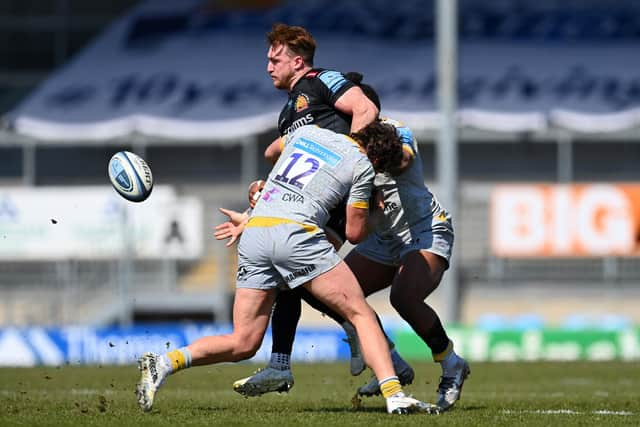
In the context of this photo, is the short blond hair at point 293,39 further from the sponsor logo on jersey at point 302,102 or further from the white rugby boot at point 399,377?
the white rugby boot at point 399,377

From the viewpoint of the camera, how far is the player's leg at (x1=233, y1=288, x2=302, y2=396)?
9.55 m

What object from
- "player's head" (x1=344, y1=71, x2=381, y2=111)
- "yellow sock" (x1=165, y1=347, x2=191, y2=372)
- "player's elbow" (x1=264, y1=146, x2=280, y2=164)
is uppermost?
"player's head" (x1=344, y1=71, x2=381, y2=111)

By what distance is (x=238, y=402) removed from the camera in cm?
1087

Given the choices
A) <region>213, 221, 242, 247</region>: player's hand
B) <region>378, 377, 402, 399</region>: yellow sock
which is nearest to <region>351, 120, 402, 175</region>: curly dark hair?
<region>213, 221, 242, 247</region>: player's hand

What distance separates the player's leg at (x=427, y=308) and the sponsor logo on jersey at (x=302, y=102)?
1.14 meters

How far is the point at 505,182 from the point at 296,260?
2096cm

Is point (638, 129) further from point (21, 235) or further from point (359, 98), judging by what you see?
point (359, 98)

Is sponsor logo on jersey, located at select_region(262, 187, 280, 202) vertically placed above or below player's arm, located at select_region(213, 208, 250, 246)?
above

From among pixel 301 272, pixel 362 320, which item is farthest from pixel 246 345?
pixel 362 320

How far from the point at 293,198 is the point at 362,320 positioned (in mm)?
795

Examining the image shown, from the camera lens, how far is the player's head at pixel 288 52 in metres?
9.48

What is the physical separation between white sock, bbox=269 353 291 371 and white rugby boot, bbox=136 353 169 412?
937 mm

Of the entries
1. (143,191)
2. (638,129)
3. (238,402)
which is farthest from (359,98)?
(638,129)

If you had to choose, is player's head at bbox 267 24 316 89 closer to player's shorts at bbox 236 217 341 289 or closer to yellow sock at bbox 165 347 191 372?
player's shorts at bbox 236 217 341 289
